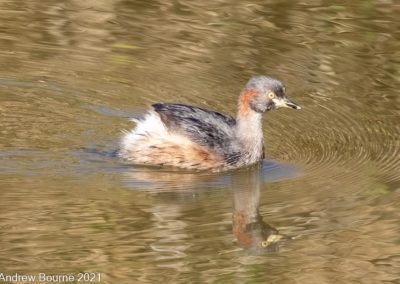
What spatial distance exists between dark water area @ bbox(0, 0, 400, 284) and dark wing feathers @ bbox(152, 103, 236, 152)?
291 millimetres

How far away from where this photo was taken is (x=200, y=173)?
408 inches

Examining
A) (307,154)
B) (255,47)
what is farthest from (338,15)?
(307,154)

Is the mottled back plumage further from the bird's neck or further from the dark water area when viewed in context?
the dark water area

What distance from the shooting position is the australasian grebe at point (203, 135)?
10461 mm

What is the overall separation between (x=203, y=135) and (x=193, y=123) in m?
0.12

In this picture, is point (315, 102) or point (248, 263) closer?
point (248, 263)

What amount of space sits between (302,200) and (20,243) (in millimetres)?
2096

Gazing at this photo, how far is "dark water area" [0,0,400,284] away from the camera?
8367 mm

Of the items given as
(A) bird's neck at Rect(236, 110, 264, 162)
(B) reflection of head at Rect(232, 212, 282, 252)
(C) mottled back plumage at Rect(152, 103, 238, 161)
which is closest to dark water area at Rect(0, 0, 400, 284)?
(B) reflection of head at Rect(232, 212, 282, 252)

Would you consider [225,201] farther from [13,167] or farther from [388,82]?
[388,82]

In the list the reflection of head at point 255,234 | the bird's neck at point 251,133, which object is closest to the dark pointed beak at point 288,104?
the bird's neck at point 251,133

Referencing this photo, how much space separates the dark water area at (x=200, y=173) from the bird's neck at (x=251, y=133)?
0.13 metres

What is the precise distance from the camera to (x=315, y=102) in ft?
38.6

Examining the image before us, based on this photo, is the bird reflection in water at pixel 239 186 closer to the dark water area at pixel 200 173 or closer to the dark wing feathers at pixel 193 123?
the dark water area at pixel 200 173
